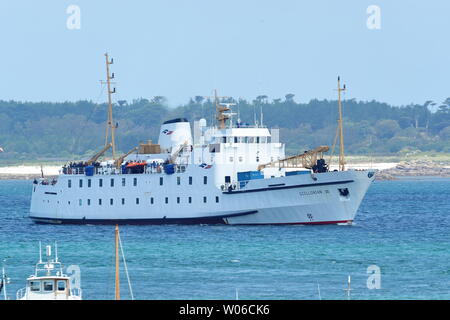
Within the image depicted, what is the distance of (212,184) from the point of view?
203 feet

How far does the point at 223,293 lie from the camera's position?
122 feet

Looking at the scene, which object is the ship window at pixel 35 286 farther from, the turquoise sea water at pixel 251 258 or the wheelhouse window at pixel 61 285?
the turquoise sea water at pixel 251 258

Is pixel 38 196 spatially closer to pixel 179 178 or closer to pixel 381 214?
pixel 179 178

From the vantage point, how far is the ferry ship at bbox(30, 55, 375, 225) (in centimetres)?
5988

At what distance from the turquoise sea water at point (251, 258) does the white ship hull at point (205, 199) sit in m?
0.88

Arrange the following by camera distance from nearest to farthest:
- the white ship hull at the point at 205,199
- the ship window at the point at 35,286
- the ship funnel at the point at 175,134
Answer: the ship window at the point at 35,286 → the white ship hull at the point at 205,199 → the ship funnel at the point at 175,134

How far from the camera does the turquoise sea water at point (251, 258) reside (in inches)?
1499

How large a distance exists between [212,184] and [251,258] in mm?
14401

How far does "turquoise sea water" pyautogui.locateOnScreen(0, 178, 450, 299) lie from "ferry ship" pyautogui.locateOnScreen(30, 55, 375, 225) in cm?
105

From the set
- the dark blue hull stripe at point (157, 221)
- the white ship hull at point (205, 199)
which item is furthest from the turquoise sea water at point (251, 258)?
the white ship hull at point (205, 199)

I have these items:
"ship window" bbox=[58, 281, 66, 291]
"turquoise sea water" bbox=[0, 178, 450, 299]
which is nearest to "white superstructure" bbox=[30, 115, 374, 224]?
"turquoise sea water" bbox=[0, 178, 450, 299]

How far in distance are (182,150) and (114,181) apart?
4690 mm

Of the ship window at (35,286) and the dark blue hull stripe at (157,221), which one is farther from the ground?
the ship window at (35,286)
